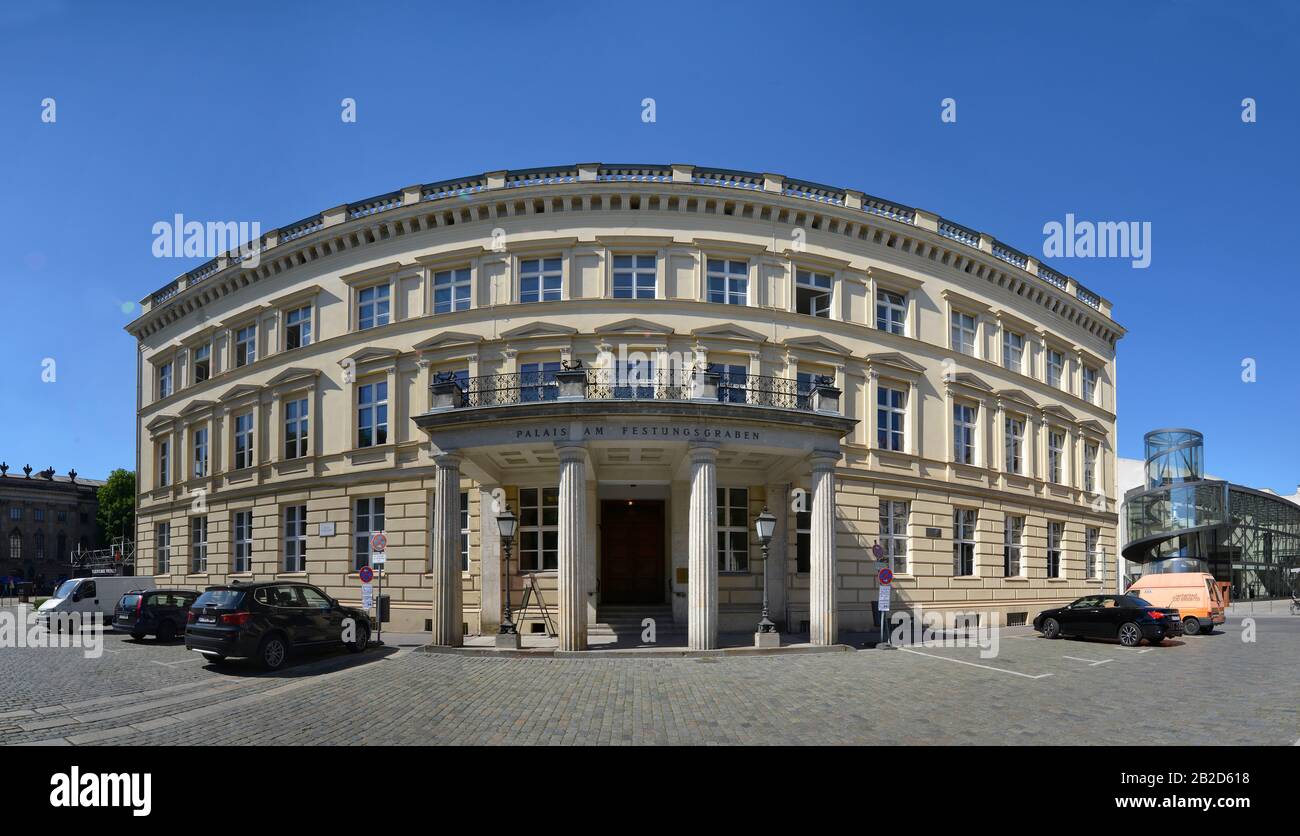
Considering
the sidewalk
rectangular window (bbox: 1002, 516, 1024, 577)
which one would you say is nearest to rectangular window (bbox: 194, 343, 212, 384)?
rectangular window (bbox: 1002, 516, 1024, 577)

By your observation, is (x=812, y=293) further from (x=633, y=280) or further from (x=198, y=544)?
(x=198, y=544)

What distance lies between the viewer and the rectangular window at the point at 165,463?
33.7 metres

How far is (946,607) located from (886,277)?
12046mm

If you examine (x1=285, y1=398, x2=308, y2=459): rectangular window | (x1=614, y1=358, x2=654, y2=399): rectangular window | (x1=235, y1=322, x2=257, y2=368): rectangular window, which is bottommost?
(x1=285, y1=398, x2=308, y2=459): rectangular window

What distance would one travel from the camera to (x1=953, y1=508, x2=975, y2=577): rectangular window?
87.5ft

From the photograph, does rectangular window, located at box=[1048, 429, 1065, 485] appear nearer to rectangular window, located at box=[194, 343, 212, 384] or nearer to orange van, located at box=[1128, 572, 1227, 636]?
orange van, located at box=[1128, 572, 1227, 636]

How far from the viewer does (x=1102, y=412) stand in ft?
116

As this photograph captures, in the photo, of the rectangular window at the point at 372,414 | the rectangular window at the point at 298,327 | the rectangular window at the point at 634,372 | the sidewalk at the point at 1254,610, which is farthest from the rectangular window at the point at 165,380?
the sidewalk at the point at 1254,610

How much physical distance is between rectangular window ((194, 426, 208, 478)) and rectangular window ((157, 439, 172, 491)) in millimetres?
2398

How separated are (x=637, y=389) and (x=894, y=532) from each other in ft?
36.2

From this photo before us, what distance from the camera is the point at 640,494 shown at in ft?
77.2

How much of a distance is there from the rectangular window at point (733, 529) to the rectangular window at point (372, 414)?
11885 mm

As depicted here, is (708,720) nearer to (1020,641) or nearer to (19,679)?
(19,679)

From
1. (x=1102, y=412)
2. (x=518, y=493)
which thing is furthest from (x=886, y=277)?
(x=1102, y=412)
